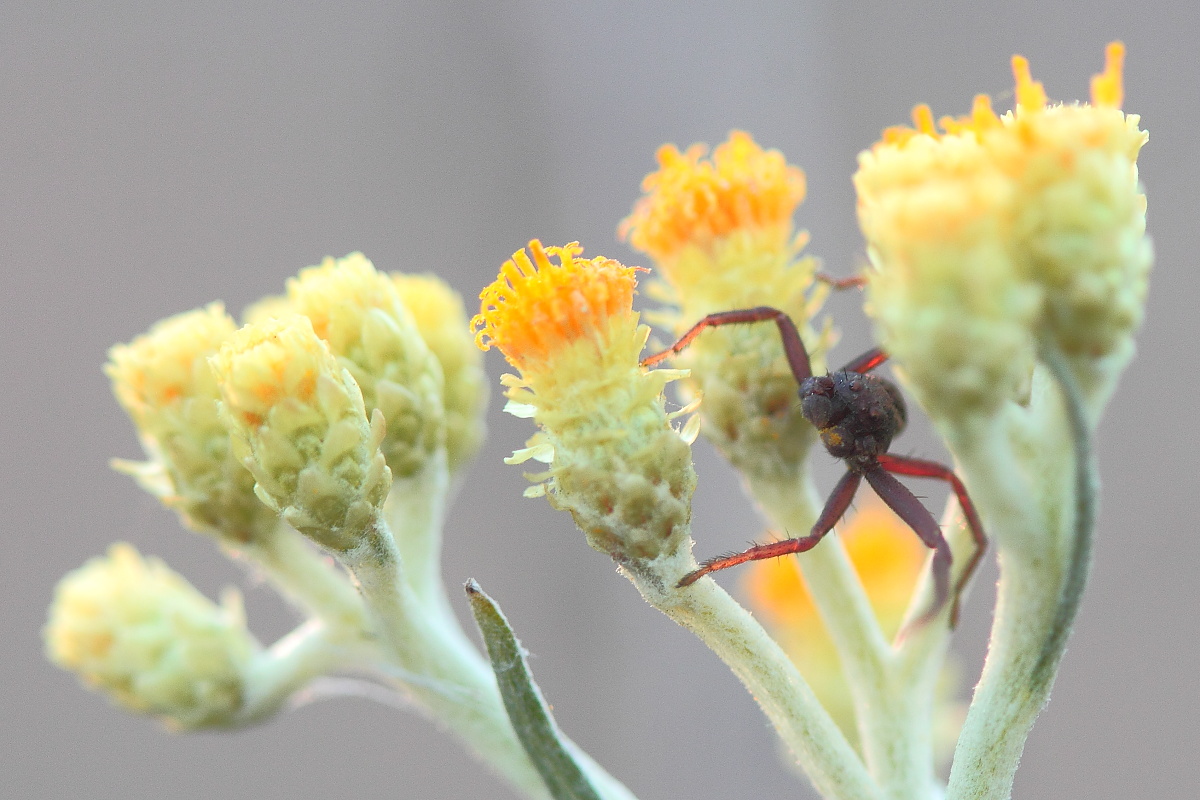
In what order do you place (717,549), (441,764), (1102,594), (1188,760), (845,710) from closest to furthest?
1. (845,710)
2. (717,549)
3. (1188,760)
4. (1102,594)
5. (441,764)

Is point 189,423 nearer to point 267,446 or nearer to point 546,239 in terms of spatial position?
point 267,446

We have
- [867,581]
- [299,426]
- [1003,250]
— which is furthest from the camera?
[867,581]

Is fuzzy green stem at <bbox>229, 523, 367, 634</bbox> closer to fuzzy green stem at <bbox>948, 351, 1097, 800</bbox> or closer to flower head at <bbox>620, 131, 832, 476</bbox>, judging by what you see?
flower head at <bbox>620, 131, 832, 476</bbox>

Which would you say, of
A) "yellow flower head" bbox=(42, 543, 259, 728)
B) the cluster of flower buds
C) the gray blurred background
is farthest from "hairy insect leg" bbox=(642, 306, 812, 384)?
the gray blurred background

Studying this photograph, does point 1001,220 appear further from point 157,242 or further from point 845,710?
point 157,242

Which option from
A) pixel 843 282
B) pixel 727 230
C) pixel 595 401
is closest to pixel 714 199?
pixel 727 230

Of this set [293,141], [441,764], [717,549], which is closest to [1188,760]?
[717,549]
